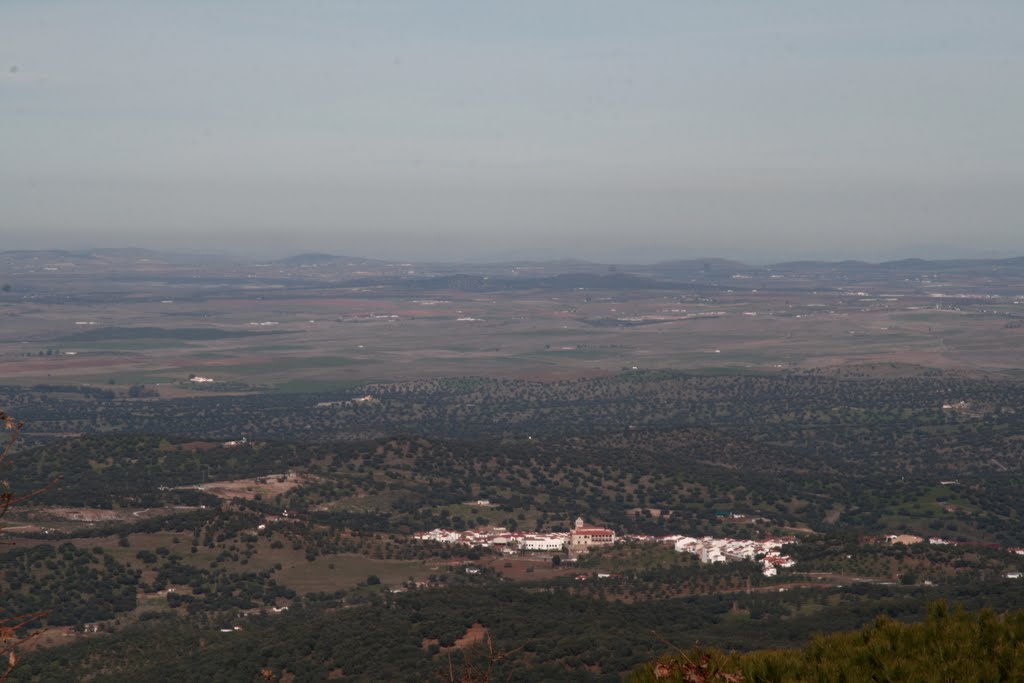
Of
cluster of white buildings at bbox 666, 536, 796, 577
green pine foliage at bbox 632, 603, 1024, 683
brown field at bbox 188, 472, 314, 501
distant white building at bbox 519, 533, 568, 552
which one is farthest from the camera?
brown field at bbox 188, 472, 314, 501

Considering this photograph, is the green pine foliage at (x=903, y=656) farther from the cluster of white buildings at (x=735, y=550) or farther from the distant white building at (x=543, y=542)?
the distant white building at (x=543, y=542)

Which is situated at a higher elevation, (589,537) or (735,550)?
(735,550)

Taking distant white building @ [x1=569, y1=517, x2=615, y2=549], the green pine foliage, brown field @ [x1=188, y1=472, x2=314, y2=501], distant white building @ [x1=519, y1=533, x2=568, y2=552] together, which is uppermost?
the green pine foliage

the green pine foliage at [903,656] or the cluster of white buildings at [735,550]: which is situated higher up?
the green pine foliage at [903,656]

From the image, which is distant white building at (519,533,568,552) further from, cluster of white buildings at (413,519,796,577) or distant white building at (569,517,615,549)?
distant white building at (569,517,615,549)

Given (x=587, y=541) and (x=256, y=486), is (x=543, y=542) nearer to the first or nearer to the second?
(x=587, y=541)

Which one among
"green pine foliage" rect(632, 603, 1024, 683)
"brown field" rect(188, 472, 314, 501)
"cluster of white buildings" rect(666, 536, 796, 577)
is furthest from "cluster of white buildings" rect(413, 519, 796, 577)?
"green pine foliage" rect(632, 603, 1024, 683)

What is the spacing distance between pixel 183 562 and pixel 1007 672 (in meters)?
49.0

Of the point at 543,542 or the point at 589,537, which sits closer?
the point at 589,537

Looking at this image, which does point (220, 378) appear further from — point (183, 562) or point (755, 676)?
point (755, 676)

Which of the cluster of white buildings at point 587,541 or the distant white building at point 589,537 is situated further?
the distant white building at point 589,537

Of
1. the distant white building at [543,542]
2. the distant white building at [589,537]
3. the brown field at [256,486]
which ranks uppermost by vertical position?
the brown field at [256,486]

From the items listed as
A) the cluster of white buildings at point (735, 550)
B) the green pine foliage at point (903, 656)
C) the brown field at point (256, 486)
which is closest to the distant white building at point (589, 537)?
the cluster of white buildings at point (735, 550)

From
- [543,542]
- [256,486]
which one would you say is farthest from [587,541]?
[256,486]
